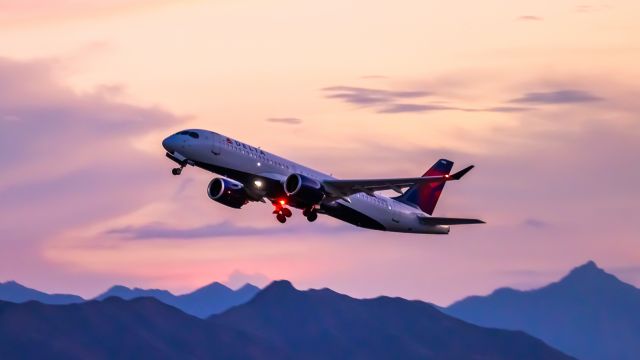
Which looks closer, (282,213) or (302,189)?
(302,189)

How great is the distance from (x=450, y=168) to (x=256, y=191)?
147ft

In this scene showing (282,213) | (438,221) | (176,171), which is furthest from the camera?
(438,221)

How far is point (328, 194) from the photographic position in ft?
434

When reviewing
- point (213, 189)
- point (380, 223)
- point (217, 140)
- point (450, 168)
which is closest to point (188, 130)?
point (217, 140)

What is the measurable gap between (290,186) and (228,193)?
27.1 feet

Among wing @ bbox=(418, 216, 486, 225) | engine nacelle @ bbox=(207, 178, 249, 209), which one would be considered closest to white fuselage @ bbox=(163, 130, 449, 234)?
engine nacelle @ bbox=(207, 178, 249, 209)

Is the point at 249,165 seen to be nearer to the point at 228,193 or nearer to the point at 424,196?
the point at 228,193

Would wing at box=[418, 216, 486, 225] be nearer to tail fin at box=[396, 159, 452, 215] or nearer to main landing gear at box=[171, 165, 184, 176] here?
tail fin at box=[396, 159, 452, 215]

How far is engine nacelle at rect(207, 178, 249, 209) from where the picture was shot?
13362 centimetres

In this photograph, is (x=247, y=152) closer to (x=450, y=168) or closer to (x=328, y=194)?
(x=328, y=194)

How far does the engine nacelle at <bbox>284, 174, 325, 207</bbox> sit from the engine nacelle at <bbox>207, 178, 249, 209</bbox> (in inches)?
256

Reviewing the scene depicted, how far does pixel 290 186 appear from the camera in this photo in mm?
128250

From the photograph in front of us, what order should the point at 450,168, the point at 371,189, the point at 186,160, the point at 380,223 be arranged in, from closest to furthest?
the point at 186,160, the point at 371,189, the point at 380,223, the point at 450,168

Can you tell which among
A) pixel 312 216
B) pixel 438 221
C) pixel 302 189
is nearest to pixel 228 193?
pixel 312 216
